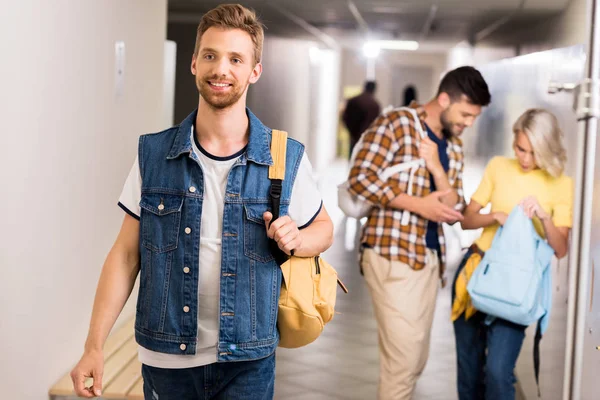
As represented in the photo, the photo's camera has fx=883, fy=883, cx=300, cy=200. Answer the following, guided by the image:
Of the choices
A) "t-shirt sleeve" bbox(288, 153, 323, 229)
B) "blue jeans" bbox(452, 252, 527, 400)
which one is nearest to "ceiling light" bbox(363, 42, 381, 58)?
"blue jeans" bbox(452, 252, 527, 400)

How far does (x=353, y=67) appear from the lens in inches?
186

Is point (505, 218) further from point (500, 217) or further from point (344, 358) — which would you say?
point (344, 358)

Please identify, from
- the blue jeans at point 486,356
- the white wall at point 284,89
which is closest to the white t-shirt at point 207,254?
the blue jeans at point 486,356

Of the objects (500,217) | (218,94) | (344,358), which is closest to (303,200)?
(218,94)

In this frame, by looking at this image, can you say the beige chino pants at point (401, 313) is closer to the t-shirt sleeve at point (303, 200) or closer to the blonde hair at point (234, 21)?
the t-shirt sleeve at point (303, 200)

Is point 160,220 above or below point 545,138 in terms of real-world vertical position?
below

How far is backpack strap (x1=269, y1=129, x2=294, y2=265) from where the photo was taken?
2160 mm

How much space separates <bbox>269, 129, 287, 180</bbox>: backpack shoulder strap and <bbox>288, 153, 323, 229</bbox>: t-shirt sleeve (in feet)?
0.23

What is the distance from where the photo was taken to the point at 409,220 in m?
3.73

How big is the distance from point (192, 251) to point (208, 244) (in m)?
0.04

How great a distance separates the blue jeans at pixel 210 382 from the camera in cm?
219

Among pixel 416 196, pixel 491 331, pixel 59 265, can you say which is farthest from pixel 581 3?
pixel 59 265

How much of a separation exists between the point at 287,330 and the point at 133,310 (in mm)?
2477

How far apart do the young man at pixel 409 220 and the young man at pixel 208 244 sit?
4.95 feet
